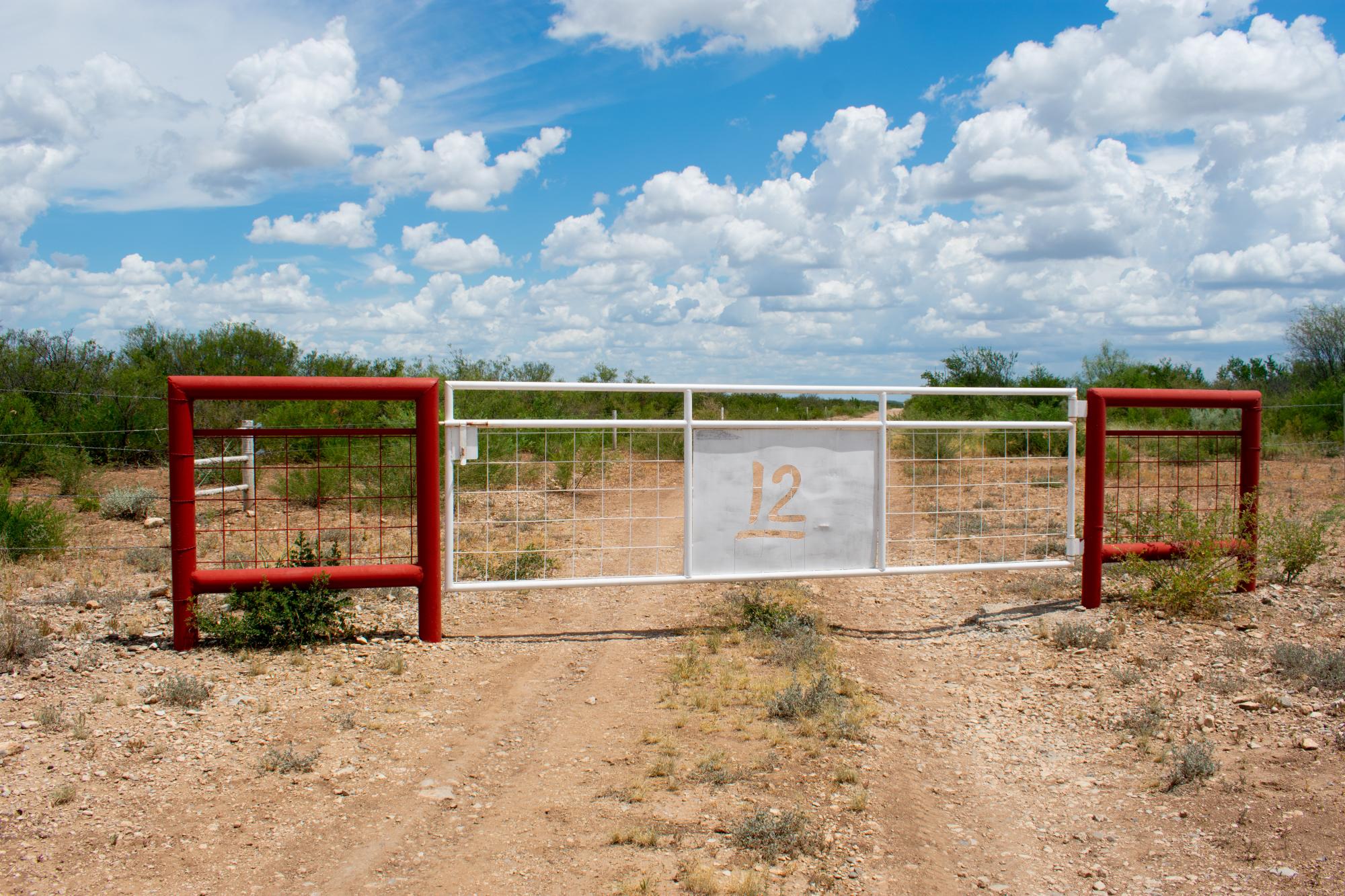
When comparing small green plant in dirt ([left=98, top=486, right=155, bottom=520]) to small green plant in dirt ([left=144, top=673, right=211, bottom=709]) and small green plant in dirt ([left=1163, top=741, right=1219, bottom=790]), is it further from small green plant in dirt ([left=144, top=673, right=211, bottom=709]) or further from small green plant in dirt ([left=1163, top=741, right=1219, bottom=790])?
small green plant in dirt ([left=1163, top=741, right=1219, bottom=790])

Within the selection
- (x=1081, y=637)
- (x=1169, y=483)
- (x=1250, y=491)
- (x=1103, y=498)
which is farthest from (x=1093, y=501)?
(x=1169, y=483)

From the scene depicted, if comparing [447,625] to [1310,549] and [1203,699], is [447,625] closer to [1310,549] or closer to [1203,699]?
[1203,699]

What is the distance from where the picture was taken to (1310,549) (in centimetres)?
917

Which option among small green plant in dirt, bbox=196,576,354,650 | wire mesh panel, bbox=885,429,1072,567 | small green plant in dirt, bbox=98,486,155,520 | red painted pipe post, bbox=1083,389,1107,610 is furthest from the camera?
small green plant in dirt, bbox=98,486,155,520

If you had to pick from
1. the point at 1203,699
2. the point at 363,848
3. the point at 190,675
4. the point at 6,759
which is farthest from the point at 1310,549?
the point at 6,759

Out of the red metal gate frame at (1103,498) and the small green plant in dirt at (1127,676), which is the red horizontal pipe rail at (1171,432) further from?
the small green plant in dirt at (1127,676)

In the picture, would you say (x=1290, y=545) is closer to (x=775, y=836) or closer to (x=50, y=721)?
(x=775, y=836)

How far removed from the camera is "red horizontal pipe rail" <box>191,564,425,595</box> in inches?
285

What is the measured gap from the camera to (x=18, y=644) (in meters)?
6.52

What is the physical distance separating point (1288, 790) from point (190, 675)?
7072 mm

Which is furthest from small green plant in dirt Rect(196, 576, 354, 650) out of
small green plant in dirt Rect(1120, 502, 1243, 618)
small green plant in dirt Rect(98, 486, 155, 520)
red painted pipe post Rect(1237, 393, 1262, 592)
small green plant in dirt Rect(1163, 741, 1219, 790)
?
red painted pipe post Rect(1237, 393, 1262, 592)

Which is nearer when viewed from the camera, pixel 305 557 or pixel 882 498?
pixel 305 557

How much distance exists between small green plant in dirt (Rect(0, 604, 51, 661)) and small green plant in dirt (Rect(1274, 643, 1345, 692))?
904cm

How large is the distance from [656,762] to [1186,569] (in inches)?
230
